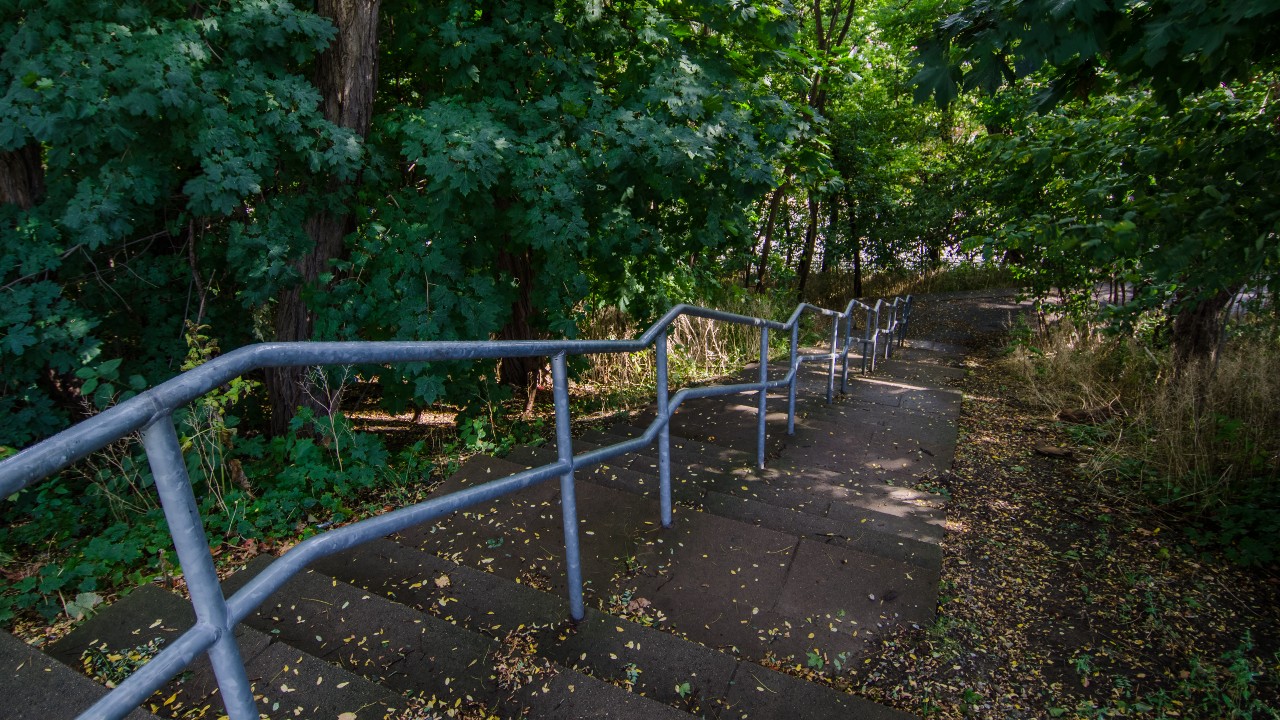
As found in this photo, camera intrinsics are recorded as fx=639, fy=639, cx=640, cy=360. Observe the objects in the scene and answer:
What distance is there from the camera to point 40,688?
58.7 inches

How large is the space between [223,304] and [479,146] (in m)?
2.90

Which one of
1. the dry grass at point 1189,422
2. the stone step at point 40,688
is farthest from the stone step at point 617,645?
the dry grass at point 1189,422

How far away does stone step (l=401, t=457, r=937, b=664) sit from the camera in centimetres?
210

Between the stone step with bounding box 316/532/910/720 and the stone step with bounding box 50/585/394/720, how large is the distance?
0.41 m

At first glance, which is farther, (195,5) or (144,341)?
(144,341)

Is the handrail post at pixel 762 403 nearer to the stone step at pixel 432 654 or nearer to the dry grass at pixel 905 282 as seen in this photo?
the stone step at pixel 432 654

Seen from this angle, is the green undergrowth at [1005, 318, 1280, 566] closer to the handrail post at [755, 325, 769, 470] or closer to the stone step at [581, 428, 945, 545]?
the stone step at [581, 428, 945, 545]

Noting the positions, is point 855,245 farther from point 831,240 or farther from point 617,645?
point 617,645

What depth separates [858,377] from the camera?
7.48 metres

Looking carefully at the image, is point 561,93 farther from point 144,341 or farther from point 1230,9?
point 144,341

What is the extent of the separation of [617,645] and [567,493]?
46 cm

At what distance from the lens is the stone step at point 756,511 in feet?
8.76

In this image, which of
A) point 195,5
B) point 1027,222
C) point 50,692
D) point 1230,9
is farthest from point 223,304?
point 1230,9

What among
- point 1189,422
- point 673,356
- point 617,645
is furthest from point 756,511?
point 673,356
